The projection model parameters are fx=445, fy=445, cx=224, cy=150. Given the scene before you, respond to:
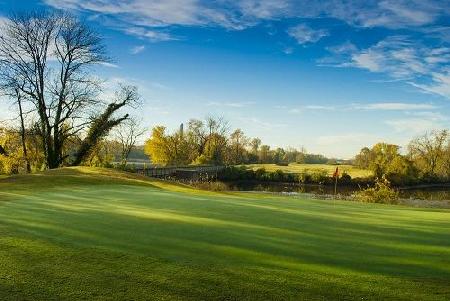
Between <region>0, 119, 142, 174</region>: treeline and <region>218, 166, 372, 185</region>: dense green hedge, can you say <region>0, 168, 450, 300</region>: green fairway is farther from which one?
<region>218, 166, 372, 185</region>: dense green hedge

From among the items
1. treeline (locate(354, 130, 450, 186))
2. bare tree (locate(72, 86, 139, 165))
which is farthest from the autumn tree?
bare tree (locate(72, 86, 139, 165))

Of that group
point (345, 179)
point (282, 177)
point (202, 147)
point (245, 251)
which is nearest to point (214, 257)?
point (245, 251)

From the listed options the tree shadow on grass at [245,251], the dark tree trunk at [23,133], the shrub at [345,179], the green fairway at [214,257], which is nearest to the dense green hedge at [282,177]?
the shrub at [345,179]

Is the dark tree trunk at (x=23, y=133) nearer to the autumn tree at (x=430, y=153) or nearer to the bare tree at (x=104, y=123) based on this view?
the bare tree at (x=104, y=123)

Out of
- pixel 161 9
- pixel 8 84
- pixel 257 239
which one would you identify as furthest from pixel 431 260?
pixel 8 84

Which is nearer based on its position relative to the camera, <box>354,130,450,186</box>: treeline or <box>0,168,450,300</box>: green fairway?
<box>0,168,450,300</box>: green fairway

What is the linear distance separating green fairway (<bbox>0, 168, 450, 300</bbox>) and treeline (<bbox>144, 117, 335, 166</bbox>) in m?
84.0

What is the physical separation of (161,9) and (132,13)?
453cm

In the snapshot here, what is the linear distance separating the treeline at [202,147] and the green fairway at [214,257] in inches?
3307

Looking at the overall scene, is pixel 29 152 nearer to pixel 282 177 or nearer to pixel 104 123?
pixel 104 123

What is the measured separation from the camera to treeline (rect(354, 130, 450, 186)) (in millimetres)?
77562

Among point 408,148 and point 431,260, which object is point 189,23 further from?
point 408,148

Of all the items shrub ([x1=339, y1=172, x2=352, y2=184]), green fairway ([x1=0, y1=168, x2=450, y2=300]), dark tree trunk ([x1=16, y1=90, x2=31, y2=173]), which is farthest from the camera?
shrub ([x1=339, y1=172, x2=352, y2=184])

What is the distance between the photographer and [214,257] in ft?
21.1
